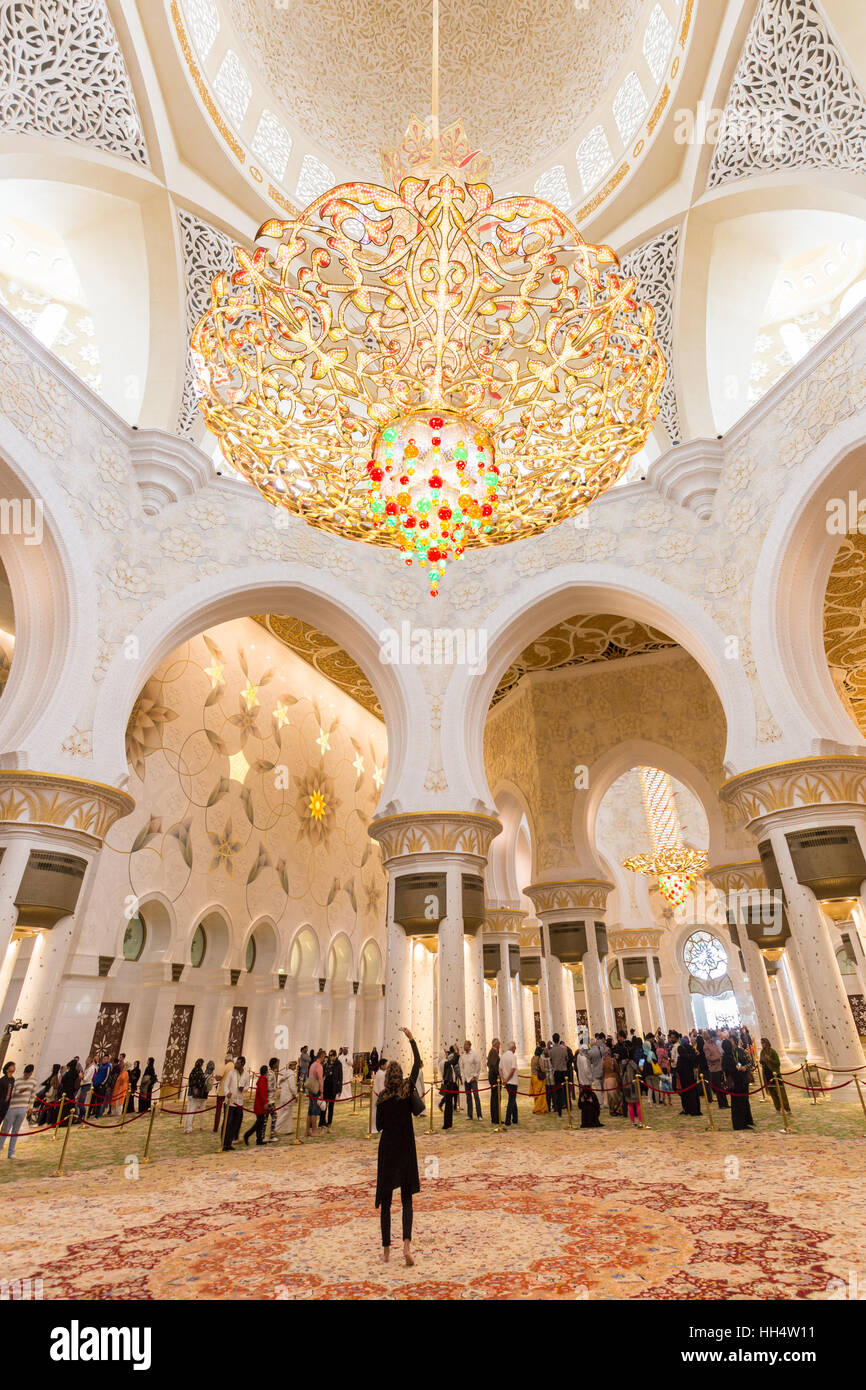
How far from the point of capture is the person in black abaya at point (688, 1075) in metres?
7.44

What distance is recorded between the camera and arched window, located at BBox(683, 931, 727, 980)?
2067cm

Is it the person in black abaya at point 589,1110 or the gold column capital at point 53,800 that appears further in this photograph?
the person in black abaya at point 589,1110

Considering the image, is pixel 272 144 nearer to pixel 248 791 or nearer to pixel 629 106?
pixel 629 106

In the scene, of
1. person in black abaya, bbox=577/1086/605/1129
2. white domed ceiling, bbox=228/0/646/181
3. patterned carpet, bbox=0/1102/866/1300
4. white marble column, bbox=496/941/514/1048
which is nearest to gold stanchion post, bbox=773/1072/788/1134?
patterned carpet, bbox=0/1102/866/1300

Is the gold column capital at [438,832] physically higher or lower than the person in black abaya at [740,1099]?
higher

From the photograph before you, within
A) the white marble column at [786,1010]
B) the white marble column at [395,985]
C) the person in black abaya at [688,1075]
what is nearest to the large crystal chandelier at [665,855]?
the white marble column at [786,1010]

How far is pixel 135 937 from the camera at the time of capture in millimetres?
9367

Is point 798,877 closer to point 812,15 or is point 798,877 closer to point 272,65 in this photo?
point 812,15

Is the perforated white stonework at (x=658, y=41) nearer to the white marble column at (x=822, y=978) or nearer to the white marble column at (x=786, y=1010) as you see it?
the white marble column at (x=822, y=978)

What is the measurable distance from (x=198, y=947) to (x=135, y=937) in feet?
3.79

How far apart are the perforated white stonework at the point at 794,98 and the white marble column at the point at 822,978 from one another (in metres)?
6.71

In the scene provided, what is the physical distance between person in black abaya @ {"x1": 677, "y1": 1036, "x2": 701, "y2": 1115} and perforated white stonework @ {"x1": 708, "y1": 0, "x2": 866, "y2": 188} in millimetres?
8774

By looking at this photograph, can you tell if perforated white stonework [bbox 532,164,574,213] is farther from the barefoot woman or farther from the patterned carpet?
the patterned carpet
